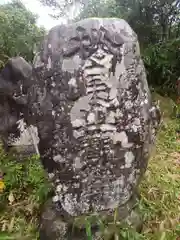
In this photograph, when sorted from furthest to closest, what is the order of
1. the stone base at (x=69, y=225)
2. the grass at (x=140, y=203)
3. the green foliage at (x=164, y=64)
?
the green foliage at (x=164, y=64) → the grass at (x=140, y=203) → the stone base at (x=69, y=225)

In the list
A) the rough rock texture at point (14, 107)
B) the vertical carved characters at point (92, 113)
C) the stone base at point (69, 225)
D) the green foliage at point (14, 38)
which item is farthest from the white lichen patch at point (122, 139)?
the green foliage at point (14, 38)

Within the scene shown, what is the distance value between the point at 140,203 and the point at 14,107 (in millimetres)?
1582

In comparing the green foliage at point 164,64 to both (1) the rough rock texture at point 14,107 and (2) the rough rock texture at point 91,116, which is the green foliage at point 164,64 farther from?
(2) the rough rock texture at point 91,116

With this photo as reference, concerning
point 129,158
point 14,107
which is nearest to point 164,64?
point 14,107

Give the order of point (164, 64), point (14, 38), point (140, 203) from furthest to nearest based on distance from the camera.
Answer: point (164, 64)
point (14, 38)
point (140, 203)

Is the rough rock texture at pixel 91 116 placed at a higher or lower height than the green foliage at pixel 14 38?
lower

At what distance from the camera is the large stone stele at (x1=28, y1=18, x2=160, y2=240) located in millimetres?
1650

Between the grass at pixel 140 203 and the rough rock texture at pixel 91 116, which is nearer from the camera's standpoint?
the rough rock texture at pixel 91 116

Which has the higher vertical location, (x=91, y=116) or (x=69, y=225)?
(x=91, y=116)

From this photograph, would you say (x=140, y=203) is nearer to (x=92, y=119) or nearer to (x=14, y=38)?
(x=92, y=119)

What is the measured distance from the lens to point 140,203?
214 cm

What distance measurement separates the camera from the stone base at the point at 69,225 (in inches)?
75.5

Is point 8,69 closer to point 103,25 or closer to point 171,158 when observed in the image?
point 103,25

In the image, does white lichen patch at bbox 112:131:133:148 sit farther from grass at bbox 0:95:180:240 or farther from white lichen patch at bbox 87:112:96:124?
grass at bbox 0:95:180:240
